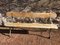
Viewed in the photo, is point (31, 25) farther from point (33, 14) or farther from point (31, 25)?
point (33, 14)

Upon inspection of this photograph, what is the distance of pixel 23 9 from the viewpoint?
4621mm

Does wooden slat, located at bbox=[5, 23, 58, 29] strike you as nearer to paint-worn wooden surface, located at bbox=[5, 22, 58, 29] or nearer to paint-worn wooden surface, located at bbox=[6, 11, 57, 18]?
paint-worn wooden surface, located at bbox=[5, 22, 58, 29]

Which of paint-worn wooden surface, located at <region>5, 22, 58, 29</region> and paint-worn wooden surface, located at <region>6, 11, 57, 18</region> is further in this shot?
paint-worn wooden surface, located at <region>6, 11, 57, 18</region>

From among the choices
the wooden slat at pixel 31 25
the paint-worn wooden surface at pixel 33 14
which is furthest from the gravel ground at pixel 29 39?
the paint-worn wooden surface at pixel 33 14

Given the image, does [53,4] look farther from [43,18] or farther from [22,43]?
[22,43]

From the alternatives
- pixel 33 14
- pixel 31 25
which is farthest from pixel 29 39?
pixel 33 14

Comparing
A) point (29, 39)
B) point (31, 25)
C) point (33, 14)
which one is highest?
point (33, 14)

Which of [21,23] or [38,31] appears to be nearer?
[21,23]

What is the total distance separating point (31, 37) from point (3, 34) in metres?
0.68

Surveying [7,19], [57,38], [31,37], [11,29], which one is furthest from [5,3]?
[57,38]

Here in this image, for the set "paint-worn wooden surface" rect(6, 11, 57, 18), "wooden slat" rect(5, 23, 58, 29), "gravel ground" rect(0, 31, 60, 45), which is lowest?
"gravel ground" rect(0, 31, 60, 45)

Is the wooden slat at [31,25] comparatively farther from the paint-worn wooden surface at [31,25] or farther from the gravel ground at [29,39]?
the gravel ground at [29,39]

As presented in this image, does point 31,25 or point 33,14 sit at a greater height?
point 33,14

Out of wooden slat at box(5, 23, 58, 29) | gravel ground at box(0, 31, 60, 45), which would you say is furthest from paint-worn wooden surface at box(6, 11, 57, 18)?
gravel ground at box(0, 31, 60, 45)
